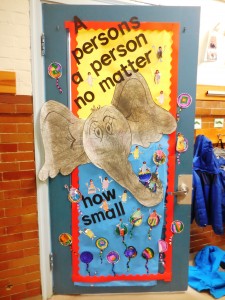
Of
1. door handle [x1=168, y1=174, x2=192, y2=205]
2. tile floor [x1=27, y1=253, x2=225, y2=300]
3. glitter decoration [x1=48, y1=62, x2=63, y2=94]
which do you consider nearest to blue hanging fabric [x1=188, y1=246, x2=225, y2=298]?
tile floor [x1=27, y1=253, x2=225, y2=300]

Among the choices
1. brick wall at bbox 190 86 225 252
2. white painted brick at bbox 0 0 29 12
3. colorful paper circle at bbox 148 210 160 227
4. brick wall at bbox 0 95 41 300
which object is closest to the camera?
white painted brick at bbox 0 0 29 12

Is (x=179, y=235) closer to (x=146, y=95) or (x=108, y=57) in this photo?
(x=146, y=95)

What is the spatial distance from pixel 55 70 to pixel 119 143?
0.64 metres

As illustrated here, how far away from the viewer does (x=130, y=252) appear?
152 centimetres

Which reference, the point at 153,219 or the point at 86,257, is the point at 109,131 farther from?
the point at 86,257

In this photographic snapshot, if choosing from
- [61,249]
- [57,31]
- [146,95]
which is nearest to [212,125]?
[146,95]

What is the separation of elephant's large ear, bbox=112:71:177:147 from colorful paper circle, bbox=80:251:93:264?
0.89 m

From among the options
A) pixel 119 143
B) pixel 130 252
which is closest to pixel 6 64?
pixel 119 143

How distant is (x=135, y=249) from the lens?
1.52m

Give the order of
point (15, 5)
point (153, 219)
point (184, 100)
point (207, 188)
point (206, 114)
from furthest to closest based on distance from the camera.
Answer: point (206, 114) < point (207, 188) < point (153, 219) < point (184, 100) < point (15, 5)

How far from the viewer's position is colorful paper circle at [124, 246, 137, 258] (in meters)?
1.51

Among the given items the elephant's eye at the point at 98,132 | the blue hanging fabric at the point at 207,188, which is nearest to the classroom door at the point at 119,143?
the elephant's eye at the point at 98,132

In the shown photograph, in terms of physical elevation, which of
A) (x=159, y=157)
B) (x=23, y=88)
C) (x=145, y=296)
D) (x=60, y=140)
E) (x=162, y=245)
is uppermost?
(x=23, y=88)

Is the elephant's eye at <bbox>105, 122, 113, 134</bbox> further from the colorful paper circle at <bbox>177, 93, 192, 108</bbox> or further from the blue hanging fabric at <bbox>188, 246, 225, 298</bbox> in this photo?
the blue hanging fabric at <bbox>188, 246, 225, 298</bbox>
